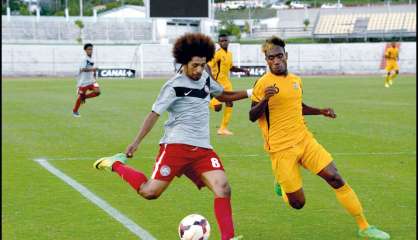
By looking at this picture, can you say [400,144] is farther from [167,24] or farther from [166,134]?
[167,24]

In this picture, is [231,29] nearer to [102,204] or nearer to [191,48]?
[102,204]

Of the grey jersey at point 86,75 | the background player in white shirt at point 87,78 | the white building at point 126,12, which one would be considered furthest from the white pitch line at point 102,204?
the white building at point 126,12

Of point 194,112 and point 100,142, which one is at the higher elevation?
point 194,112

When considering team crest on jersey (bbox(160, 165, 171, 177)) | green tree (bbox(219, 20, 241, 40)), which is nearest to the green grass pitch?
team crest on jersey (bbox(160, 165, 171, 177))

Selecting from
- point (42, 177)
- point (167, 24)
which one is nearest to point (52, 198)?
point (42, 177)

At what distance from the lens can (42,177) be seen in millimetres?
12031

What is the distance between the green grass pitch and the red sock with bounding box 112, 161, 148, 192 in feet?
1.66

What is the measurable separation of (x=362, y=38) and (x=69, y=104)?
53350 millimetres

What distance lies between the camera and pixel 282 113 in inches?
323

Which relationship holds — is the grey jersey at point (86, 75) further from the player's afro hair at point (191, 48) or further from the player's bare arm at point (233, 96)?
the player's afro hair at point (191, 48)

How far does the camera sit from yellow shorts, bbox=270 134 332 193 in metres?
8.08

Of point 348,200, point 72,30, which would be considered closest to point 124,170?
→ point 348,200

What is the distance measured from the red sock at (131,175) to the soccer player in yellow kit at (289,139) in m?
1.19

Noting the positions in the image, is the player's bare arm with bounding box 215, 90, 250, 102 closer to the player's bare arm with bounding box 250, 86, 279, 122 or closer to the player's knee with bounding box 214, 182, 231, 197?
the player's bare arm with bounding box 250, 86, 279, 122
